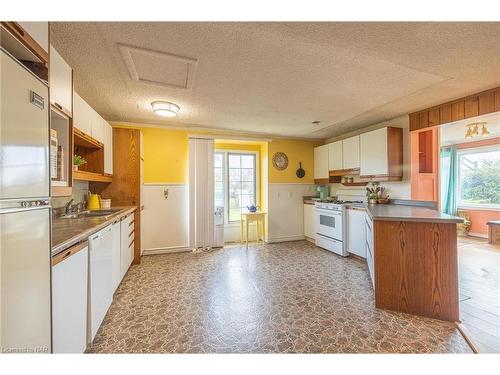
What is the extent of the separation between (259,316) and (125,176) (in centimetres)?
276

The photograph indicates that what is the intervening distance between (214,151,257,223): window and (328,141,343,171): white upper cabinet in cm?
166

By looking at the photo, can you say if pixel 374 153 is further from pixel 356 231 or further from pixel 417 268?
pixel 417 268

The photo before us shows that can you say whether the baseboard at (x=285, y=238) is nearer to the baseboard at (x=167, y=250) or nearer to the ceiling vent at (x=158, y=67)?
the baseboard at (x=167, y=250)

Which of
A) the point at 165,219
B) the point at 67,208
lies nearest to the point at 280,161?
the point at 165,219

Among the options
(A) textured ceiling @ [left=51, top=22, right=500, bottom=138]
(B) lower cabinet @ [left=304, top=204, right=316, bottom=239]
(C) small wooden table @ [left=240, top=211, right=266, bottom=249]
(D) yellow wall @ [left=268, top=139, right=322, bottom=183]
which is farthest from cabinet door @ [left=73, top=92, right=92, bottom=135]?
(B) lower cabinet @ [left=304, top=204, right=316, bottom=239]

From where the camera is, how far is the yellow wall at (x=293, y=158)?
4879mm

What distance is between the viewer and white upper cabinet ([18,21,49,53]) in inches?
40.5

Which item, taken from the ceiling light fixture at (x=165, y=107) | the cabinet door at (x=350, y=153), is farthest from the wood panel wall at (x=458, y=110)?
the ceiling light fixture at (x=165, y=107)

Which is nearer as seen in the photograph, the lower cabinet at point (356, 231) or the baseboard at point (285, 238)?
the lower cabinet at point (356, 231)

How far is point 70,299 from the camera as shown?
1.28 m

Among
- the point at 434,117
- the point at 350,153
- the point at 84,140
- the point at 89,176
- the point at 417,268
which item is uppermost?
the point at 434,117

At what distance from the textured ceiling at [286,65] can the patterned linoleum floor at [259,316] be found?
225cm

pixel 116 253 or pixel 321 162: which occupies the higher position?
pixel 321 162
